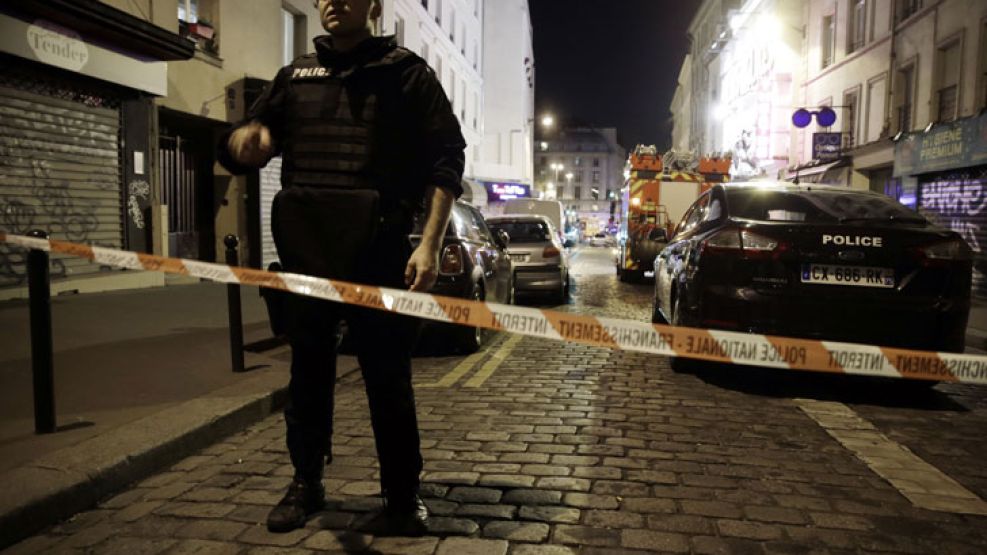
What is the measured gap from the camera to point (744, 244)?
5098mm

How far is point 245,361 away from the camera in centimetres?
598

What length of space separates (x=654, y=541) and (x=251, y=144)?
2.29m

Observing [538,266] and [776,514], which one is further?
[538,266]

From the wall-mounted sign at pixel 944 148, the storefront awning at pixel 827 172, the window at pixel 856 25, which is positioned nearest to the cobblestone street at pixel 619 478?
the wall-mounted sign at pixel 944 148

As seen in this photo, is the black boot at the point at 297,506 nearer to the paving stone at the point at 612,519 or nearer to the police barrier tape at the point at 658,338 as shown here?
the police barrier tape at the point at 658,338

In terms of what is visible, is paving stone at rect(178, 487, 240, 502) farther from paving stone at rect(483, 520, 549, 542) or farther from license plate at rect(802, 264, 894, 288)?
license plate at rect(802, 264, 894, 288)

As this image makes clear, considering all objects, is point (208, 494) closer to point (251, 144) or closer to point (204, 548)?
point (204, 548)

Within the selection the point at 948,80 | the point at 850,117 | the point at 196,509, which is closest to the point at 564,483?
the point at 196,509

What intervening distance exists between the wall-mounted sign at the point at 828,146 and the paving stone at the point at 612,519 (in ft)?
70.1

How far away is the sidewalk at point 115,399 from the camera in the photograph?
3.15 metres

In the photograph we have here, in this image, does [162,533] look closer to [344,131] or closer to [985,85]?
[344,131]

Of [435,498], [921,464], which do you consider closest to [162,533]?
[435,498]

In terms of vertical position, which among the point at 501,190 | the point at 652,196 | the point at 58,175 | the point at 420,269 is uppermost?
the point at 501,190

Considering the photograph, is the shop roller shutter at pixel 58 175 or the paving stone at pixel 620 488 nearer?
the paving stone at pixel 620 488
